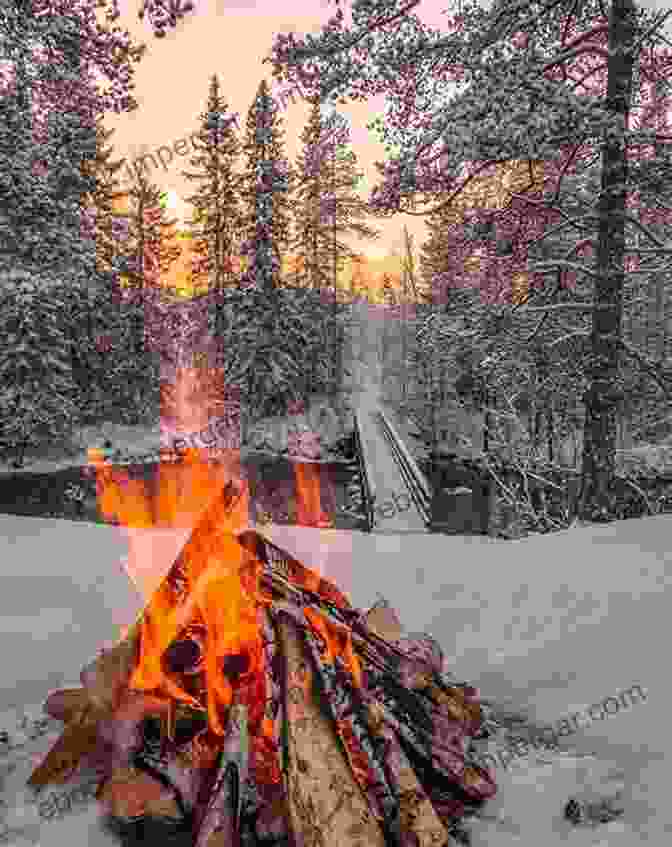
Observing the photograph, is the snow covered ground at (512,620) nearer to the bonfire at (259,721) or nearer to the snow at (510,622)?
the snow at (510,622)

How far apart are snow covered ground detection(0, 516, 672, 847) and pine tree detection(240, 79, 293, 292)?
97.3 feet

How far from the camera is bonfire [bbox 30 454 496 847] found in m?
1.75

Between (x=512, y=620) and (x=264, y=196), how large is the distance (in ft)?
107

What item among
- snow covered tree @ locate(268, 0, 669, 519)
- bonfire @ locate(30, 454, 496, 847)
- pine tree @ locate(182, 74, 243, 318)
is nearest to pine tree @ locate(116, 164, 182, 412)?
pine tree @ locate(182, 74, 243, 318)

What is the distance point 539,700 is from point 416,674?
674 mm

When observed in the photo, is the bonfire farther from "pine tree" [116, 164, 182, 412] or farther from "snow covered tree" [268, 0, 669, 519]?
"pine tree" [116, 164, 182, 412]

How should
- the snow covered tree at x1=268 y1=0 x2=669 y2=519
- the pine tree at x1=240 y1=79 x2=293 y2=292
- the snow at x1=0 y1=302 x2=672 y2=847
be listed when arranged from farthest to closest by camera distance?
1. the pine tree at x1=240 y1=79 x2=293 y2=292
2. the snow covered tree at x1=268 y1=0 x2=669 y2=519
3. the snow at x1=0 y1=302 x2=672 y2=847

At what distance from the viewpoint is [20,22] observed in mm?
5523

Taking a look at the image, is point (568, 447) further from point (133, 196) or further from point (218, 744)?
point (218, 744)

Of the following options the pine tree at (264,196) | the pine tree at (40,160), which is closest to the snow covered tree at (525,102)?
the pine tree at (40,160)

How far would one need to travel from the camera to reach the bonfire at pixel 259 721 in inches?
68.9

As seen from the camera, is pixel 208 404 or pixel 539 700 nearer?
pixel 539 700

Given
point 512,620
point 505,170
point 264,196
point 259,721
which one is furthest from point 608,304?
point 264,196

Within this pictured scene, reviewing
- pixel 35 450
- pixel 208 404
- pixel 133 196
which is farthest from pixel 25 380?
pixel 133 196
